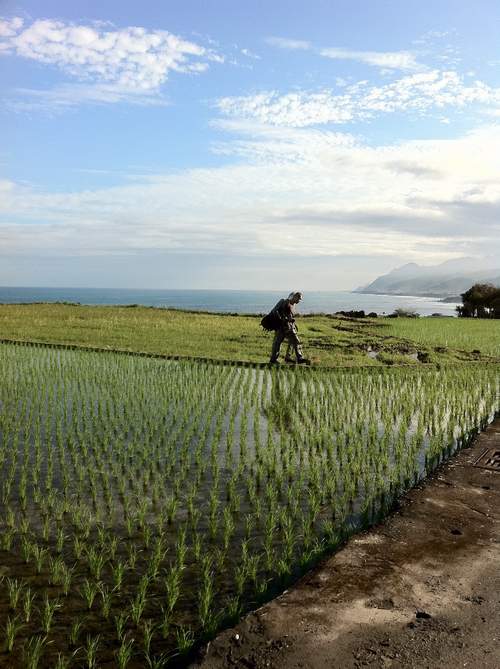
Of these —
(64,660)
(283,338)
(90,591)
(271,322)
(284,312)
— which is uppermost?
(284,312)

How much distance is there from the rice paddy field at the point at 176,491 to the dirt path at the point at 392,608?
20 centimetres

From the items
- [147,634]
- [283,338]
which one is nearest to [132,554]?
[147,634]

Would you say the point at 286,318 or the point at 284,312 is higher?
the point at 284,312

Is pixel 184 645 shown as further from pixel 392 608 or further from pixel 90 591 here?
pixel 392 608

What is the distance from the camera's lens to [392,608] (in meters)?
2.75

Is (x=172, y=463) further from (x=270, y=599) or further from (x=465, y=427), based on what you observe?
(x=465, y=427)

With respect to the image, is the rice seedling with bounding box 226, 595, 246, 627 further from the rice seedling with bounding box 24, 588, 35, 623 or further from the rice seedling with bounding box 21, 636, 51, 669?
the rice seedling with bounding box 24, 588, 35, 623

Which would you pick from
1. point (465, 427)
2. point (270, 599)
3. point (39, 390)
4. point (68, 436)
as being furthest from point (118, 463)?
point (465, 427)

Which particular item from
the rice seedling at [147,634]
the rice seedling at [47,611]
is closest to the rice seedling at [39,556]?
the rice seedling at [47,611]

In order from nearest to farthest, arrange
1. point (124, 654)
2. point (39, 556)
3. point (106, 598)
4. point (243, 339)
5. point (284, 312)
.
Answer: point (124, 654)
point (106, 598)
point (39, 556)
point (284, 312)
point (243, 339)

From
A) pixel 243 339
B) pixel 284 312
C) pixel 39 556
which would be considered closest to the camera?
pixel 39 556

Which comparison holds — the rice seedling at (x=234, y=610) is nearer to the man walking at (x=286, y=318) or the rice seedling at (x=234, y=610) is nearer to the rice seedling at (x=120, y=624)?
the rice seedling at (x=120, y=624)

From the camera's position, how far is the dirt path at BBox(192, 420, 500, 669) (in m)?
2.40

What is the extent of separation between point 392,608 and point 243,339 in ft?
43.8
